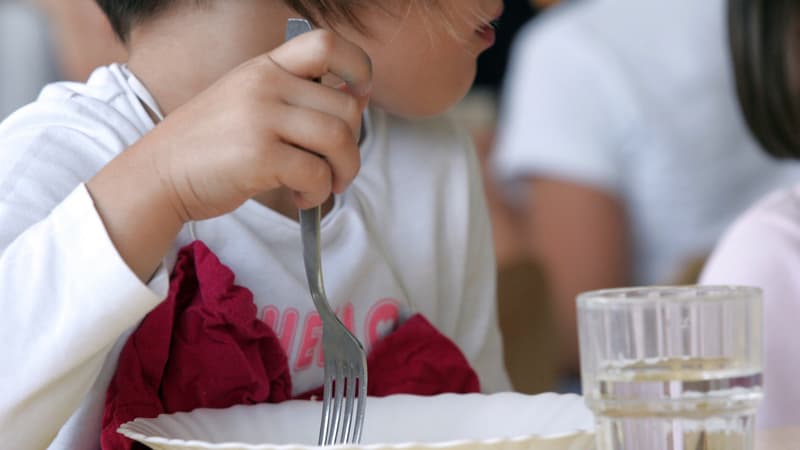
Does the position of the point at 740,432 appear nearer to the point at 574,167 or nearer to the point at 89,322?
the point at 89,322

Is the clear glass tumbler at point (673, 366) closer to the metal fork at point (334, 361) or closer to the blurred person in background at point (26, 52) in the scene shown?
the metal fork at point (334, 361)

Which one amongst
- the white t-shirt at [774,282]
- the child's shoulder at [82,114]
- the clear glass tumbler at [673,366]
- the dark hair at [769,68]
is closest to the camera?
the clear glass tumbler at [673,366]

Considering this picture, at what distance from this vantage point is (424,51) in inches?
37.5

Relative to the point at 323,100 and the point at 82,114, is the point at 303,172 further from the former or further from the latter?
the point at 82,114

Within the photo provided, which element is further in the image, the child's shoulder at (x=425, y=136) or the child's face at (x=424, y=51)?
the child's shoulder at (x=425, y=136)

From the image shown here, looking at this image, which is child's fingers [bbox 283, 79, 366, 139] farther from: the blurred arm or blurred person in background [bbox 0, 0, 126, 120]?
blurred person in background [bbox 0, 0, 126, 120]

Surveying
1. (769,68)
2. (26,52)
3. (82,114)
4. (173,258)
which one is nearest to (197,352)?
(173,258)

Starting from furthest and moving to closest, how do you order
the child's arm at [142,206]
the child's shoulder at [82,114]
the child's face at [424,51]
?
1. the child's face at [424,51]
2. the child's shoulder at [82,114]
3. the child's arm at [142,206]

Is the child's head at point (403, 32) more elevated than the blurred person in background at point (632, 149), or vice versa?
the child's head at point (403, 32)

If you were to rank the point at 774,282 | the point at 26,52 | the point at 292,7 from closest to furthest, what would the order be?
the point at 292,7 < the point at 774,282 < the point at 26,52

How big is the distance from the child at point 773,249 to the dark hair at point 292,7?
0.51 m

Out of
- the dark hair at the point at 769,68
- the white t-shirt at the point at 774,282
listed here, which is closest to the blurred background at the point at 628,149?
the dark hair at the point at 769,68

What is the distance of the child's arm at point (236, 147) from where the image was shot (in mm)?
671

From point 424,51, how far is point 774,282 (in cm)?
55
